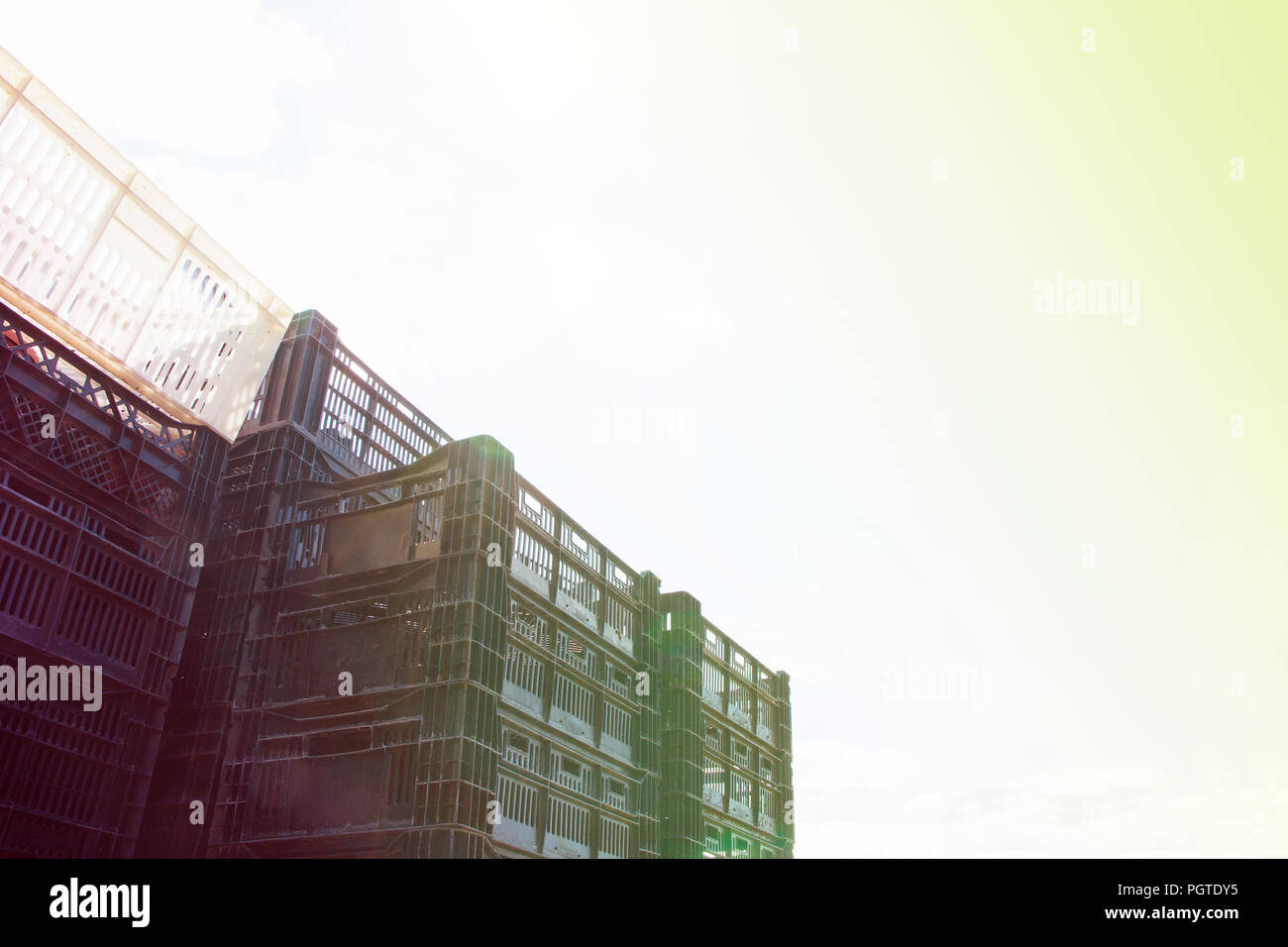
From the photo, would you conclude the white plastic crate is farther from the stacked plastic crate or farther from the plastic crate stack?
the plastic crate stack

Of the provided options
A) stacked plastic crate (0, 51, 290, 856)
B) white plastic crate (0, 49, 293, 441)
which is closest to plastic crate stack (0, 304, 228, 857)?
stacked plastic crate (0, 51, 290, 856)

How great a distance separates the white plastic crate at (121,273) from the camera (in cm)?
836

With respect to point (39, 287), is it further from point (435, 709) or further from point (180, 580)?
point (435, 709)

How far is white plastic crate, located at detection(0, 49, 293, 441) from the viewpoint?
27.4 ft

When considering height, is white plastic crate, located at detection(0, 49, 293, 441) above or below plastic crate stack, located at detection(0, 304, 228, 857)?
above

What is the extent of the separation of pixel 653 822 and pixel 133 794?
5.71 meters

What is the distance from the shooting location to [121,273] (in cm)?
940

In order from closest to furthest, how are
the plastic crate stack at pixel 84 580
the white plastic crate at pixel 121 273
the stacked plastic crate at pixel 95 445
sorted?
the white plastic crate at pixel 121 273, the stacked plastic crate at pixel 95 445, the plastic crate stack at pixel 84 580

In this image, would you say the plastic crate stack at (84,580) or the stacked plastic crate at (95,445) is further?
the plastic crate stack at (84,580)

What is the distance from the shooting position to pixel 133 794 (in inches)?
378

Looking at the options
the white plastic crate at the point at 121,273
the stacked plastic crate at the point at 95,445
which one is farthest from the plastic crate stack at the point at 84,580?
the white plastic crate at the point at 121,273

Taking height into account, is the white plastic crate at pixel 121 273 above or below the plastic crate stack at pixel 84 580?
above

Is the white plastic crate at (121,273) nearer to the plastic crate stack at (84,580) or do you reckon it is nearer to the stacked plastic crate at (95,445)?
the stacked plastic crate at (95,445)

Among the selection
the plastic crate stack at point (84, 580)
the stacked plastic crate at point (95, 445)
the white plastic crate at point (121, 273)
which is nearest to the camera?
the white plastic crate at point (121, 273)
